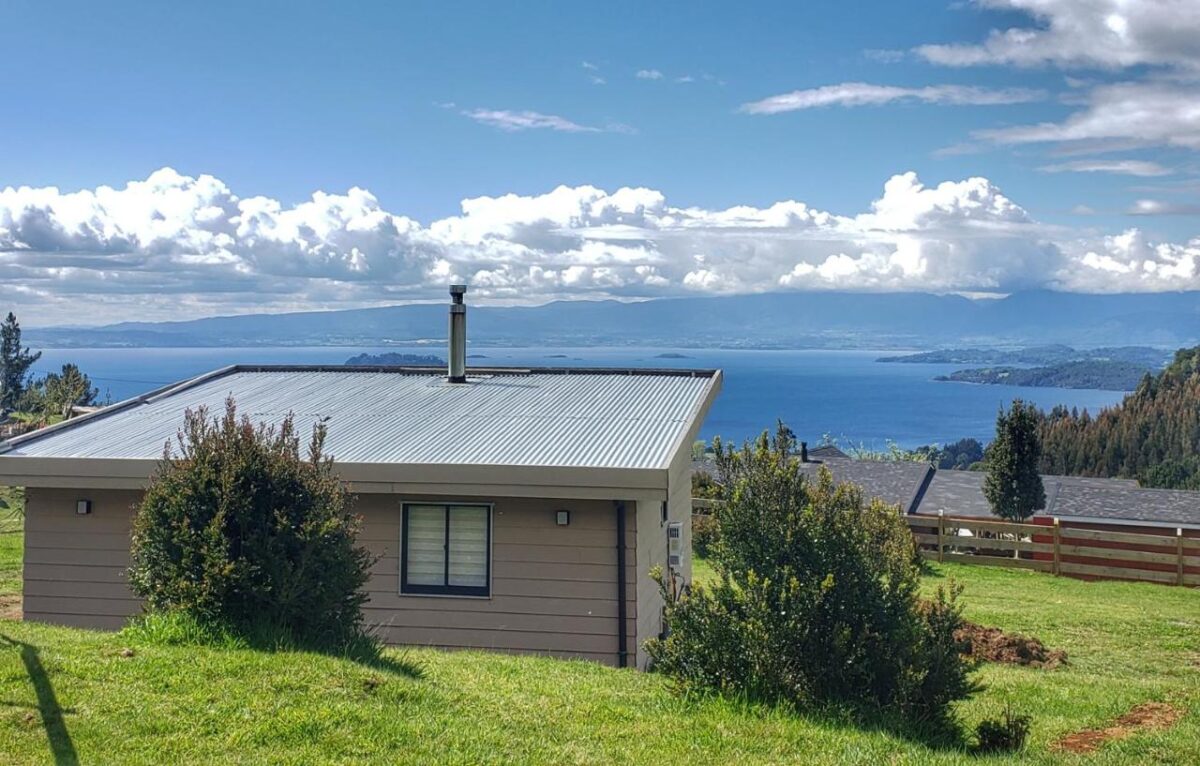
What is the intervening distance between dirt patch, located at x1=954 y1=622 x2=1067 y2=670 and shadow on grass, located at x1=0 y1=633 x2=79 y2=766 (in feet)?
30.9

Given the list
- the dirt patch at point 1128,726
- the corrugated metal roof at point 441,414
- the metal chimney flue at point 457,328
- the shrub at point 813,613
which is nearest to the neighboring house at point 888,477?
the corrugated metal roof at point 441,414

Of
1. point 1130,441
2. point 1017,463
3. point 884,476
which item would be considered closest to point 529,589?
point 1017,463

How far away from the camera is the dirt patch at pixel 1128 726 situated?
24.7 ft

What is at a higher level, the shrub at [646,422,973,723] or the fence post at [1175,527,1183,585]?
the shrub at [646,422,973,723]

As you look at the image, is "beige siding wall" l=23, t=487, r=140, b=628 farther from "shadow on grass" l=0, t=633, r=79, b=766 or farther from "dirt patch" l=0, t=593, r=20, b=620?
"shadow on grass" l=0, t=633, r=79, b=766

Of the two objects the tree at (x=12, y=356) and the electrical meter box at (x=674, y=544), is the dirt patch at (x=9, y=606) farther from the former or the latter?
the tree at (x=12, y=356)

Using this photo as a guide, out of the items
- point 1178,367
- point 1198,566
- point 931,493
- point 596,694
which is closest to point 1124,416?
point 1178,367

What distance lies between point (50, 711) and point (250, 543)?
6.55 feet

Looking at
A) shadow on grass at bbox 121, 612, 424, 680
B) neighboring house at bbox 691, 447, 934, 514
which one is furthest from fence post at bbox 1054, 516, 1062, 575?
shadow on grass at bbox 121, 612, 424, 680

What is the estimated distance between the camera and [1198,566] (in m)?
20.7

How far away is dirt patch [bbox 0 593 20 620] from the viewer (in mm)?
12914

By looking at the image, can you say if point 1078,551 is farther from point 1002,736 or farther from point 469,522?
point 1002,736

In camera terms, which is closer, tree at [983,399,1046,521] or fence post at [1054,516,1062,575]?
fence post at [1054,516,1062,575]

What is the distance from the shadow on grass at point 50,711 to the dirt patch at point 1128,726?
615cm
